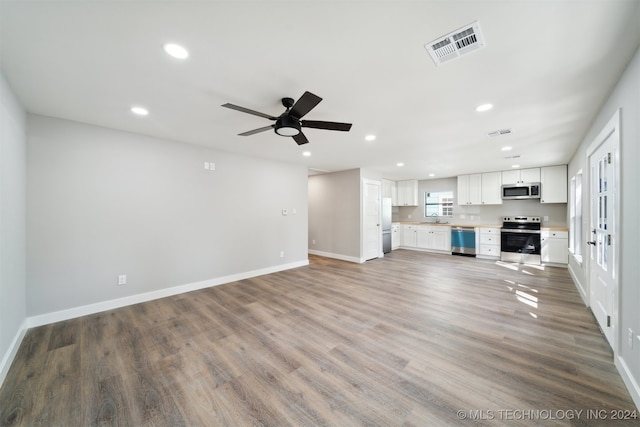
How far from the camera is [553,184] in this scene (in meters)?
5.89

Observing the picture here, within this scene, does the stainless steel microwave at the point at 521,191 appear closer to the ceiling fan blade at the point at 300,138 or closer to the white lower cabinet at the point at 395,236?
the white lower cabinet at the point at 395,236

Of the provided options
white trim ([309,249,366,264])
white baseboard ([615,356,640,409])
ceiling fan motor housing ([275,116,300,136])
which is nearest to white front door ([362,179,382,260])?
white trim ([309,249,366,264])

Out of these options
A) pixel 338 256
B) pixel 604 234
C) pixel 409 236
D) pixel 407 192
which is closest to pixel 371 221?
pixel 338 256

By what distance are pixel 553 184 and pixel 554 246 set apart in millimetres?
1543

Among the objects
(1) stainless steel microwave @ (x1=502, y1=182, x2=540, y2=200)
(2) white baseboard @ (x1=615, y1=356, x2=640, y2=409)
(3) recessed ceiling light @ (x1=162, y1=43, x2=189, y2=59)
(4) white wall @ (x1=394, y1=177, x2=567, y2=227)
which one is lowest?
(2) white baseboard @ (x1=615, y1=356, x2=640, y2=409)

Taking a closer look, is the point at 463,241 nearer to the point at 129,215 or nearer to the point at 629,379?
the point at 629,379

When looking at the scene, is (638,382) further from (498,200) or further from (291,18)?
(498,200)

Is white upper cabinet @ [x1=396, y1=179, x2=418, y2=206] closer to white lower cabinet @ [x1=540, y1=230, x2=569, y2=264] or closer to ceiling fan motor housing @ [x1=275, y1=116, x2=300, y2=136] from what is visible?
white lower cabinet @ [x1=540, y1=230, x2=569, y2=264]

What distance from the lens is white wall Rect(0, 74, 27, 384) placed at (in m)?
2.03

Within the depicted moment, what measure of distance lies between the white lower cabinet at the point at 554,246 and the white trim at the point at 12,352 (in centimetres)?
891

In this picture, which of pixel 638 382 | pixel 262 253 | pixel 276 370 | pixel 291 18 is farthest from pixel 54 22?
pixel 638 382

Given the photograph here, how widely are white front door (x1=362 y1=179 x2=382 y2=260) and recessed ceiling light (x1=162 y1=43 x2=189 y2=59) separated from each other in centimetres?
510

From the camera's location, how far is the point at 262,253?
5141 mm

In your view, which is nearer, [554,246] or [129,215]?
[129,215]
